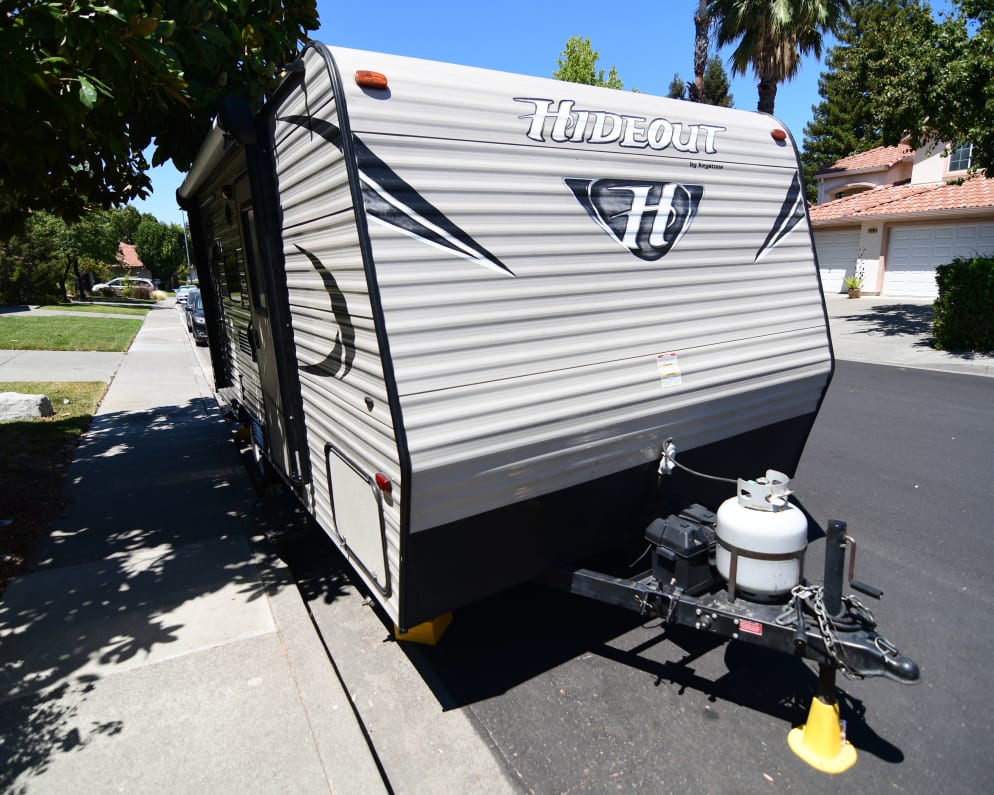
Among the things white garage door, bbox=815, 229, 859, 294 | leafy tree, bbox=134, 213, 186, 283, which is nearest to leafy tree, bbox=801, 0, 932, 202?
white garage door, bbox=815, 229, 859, 294

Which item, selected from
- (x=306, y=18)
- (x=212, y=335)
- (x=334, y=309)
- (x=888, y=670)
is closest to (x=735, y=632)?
(x=888, y=670)

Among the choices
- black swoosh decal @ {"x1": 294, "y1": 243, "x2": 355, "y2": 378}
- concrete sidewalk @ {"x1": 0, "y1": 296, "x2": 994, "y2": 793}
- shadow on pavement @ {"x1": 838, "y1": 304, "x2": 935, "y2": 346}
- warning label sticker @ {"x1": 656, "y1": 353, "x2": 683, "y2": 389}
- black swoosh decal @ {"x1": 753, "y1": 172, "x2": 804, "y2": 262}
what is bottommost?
shadow on pavement @ {"x1": 838, "y1": 304, "x2": 935, "y2": 346}

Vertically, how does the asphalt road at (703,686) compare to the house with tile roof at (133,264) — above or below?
below

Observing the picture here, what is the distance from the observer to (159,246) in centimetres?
6247

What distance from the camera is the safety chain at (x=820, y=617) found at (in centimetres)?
259

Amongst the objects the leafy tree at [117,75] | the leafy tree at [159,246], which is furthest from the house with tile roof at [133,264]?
the leafy tree at [117,75]

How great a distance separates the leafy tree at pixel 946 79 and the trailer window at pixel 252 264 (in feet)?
40.2

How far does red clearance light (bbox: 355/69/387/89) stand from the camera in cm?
258

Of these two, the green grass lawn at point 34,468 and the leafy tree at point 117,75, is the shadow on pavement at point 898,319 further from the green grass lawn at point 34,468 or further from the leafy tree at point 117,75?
the green grass lawn at point 34,468

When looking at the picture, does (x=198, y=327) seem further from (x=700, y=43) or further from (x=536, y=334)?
(x=536, y=334)

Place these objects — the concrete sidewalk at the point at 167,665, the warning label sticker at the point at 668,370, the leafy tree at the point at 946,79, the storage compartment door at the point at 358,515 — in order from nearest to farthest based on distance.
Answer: the concrete sidewalk at the point at 167,665, the storage compartment door at the point at 358,515, the warning label sticker at the point at 668,370, the leafy tree at the point at 946,79

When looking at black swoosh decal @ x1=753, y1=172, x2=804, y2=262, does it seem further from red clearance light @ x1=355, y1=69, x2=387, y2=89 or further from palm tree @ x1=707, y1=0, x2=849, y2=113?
palm tree @ x1=707, y1=0, x2=849, y2=113

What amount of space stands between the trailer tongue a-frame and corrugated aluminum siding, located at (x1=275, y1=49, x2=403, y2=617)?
0.06 feet

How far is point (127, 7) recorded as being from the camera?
323cm
